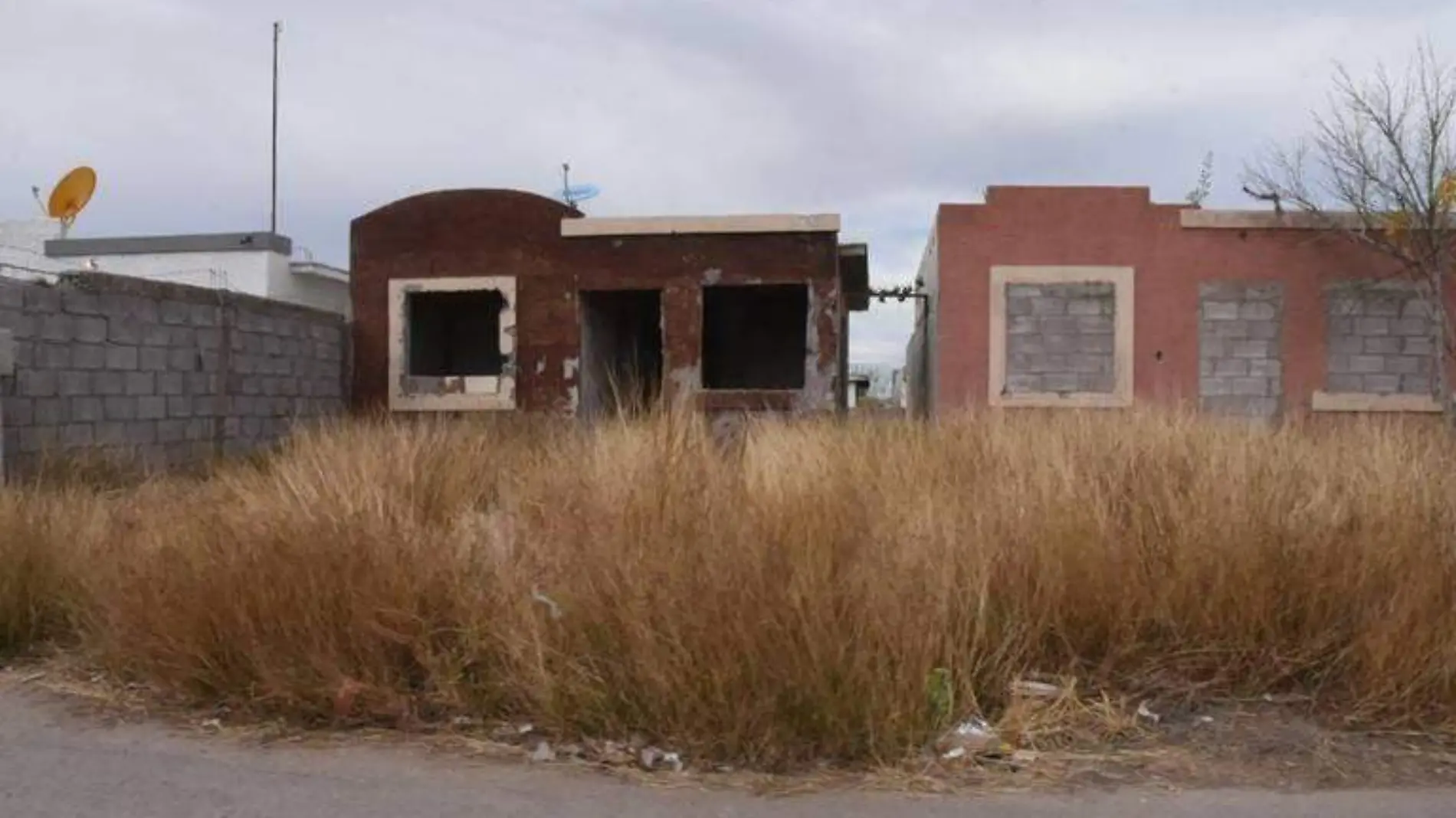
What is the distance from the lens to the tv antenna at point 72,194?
1057 inches

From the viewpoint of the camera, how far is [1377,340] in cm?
1867

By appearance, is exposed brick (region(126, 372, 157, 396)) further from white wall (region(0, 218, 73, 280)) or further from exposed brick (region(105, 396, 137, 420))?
white wall (region(0, 218, 73, 280))

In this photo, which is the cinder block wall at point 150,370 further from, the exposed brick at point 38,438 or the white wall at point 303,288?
the white wall at point 303,288

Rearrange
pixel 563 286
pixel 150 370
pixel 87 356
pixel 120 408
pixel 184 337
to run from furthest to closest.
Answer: pixel 563 286
pixel 184 337
pixel 150 370
pixel 120 408
pixel 87 356

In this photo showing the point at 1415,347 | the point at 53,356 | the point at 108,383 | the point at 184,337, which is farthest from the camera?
the point at 1415,347

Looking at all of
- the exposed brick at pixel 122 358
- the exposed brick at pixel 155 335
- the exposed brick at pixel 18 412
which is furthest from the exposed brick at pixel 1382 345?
the exposed brick at pixel 18 412

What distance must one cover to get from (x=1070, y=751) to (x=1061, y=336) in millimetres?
14361

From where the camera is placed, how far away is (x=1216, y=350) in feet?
62.1

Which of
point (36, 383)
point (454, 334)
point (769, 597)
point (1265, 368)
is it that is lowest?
point (769, 597)

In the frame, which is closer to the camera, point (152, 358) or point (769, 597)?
point (769, 597)

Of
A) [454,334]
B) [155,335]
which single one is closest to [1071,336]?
[454,334]

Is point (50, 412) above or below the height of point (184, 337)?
below

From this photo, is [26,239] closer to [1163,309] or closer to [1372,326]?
[1163,309]

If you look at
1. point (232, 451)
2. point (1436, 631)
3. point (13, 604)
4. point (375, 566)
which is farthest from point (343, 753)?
point (232, 451)
